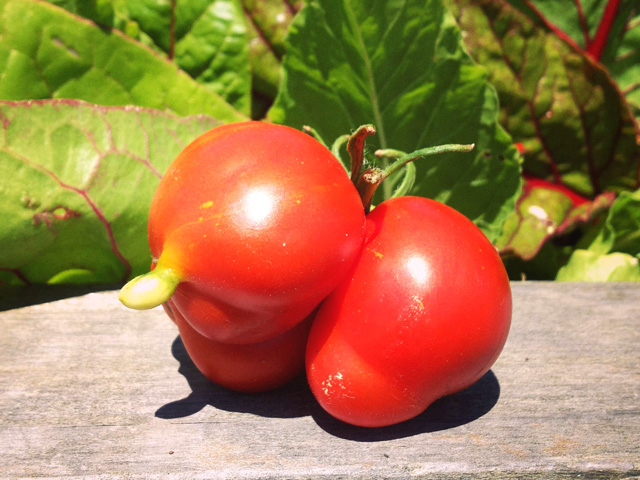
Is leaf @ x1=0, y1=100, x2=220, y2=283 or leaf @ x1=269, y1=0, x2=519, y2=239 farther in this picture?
leaf @ x1=269, y1=0, x2=519, y2=239

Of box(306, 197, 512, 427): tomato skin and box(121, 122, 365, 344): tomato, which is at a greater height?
box(121, 122, 365, 344): tomato

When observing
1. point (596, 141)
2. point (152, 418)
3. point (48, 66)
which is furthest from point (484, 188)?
point (48, 66)

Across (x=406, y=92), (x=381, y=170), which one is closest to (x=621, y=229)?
(x=406, y=92)

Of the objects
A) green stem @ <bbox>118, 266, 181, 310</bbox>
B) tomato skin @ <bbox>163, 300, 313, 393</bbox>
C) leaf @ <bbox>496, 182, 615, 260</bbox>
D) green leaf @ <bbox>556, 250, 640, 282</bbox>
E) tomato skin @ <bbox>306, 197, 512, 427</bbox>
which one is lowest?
green leaf @ <bbox>556, 250, 640, 282</bbox>

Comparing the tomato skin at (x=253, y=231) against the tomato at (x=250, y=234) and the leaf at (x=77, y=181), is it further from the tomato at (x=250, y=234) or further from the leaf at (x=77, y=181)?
the leaf at (x=77, y=181)

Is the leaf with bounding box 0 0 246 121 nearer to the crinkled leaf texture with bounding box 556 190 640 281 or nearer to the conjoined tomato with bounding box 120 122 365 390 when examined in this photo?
the conjoined tomato with bounding box 120 122 365 390

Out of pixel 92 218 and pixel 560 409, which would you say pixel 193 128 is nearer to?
pixel 92 218

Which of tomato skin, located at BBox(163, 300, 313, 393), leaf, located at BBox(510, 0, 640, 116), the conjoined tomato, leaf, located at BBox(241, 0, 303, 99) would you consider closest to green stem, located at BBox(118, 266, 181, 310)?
the conjoined tomato

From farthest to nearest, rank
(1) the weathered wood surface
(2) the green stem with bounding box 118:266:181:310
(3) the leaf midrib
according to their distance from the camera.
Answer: (3) the leaf midrib, (1) the weathered wood surface, (2) the green stem with bounding box 118:266:181:310
